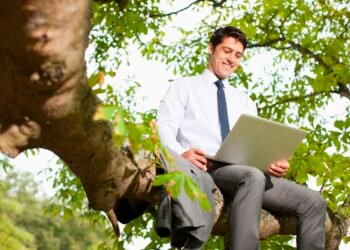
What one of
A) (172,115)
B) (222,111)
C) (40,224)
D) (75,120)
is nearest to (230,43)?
(222,111)

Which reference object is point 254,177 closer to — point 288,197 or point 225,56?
point 288,197

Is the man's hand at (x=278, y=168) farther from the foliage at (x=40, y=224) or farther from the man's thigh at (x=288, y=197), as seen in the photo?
the foliage at (x=40, y=224)

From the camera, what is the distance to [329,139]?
789 cm

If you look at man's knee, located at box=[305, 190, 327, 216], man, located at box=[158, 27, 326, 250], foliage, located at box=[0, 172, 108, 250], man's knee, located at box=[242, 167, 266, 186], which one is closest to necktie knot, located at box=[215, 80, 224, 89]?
man, located at box=[158, 27, 326, 250]

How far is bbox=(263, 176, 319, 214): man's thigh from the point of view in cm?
412

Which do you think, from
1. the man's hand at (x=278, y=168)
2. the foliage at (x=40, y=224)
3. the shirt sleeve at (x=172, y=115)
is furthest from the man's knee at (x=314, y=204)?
the foliage at (x=40, y=224)

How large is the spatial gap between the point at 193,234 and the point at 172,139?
0.66 m

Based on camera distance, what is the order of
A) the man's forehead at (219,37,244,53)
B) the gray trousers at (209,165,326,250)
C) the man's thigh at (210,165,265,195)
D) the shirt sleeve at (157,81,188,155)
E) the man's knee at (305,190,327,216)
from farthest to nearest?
the man's forehead at (219,37,244,53) < the man's knee at (305,190,327,216) < the shirt sleeve at (157,81,188,155) < the man's thigh at (210,165,265,195) < the gray trousers at (209,165,326,250)

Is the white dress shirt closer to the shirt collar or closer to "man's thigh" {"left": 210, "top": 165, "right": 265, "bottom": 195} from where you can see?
the shirt collar

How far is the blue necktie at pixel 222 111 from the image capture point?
164 inches

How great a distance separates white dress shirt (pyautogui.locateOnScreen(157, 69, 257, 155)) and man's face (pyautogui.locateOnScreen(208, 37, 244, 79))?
15 cm

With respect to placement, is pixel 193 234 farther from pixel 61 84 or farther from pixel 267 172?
pixel 61 84

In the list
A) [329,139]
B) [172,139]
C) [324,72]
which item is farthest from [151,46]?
[172,139]

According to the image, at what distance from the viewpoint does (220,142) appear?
414 cm
